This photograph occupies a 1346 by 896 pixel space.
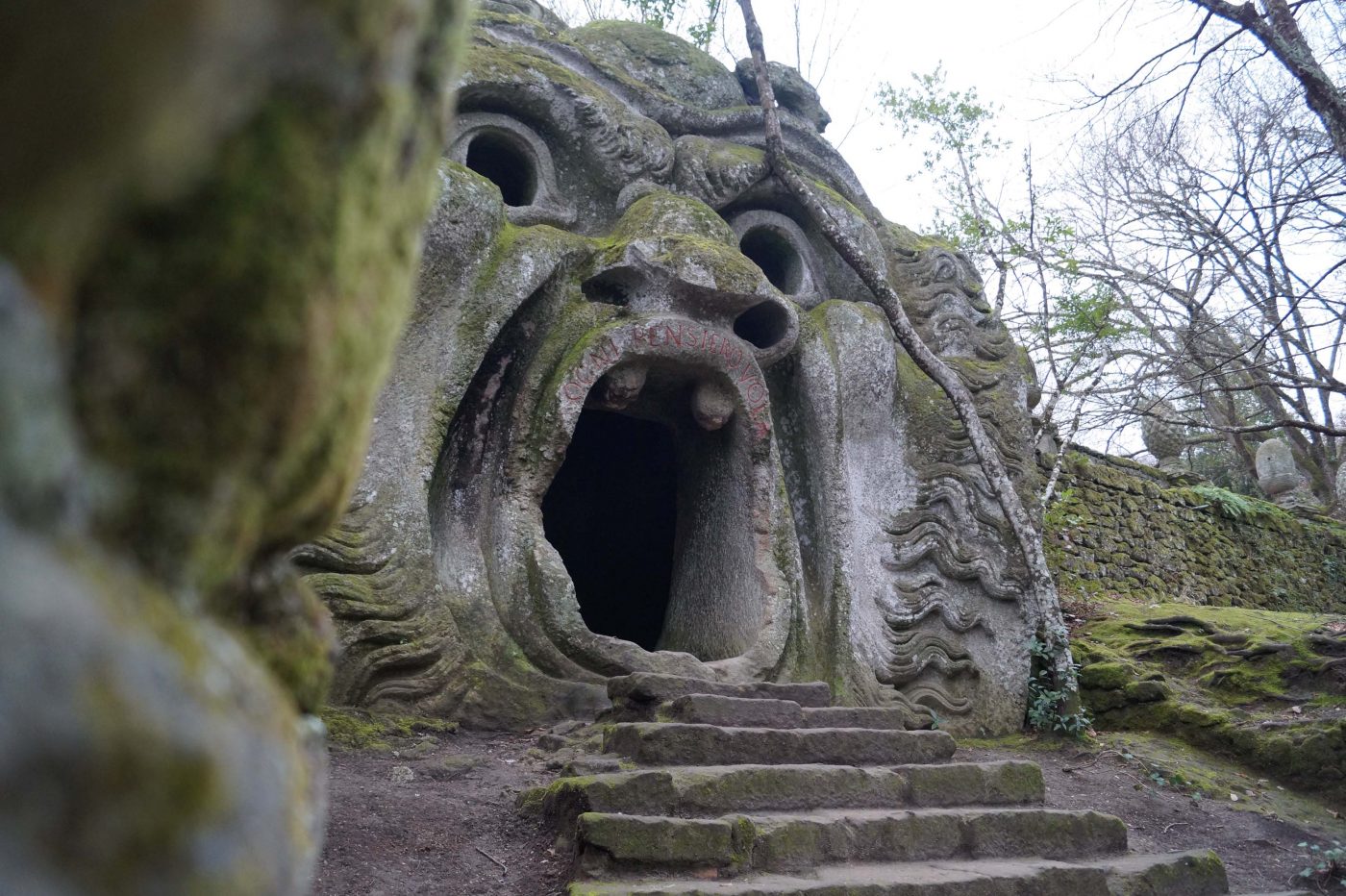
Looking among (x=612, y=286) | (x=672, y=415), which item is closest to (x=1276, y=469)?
(x=672, y=415)

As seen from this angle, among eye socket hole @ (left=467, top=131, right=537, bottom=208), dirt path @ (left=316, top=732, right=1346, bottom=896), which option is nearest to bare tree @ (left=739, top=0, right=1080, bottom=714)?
dirt path @ (left=316, top=732, right=1346, bottom=896)

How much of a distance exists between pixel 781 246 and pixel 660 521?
2507mm

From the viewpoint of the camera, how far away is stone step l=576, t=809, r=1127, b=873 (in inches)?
111

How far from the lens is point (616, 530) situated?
812cm

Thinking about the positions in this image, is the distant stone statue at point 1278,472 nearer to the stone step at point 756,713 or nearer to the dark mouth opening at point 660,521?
the dark mouth opening at point 660,521

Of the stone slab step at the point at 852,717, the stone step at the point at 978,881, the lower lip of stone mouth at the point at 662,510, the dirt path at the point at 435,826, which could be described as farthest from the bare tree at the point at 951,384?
the dirt path at the point at 435,826

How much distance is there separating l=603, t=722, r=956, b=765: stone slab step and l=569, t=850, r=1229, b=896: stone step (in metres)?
0.61

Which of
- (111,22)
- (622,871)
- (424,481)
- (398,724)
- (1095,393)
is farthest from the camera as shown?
(1095,393)

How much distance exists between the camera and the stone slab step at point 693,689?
408cm

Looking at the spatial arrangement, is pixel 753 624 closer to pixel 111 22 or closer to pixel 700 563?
pixel 700 563

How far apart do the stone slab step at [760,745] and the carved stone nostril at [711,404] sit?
207 centimetres

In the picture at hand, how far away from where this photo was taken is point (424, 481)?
461cm

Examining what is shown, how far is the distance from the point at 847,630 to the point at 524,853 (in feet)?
8.68

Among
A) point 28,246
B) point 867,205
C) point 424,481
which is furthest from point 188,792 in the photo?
point 867,205
